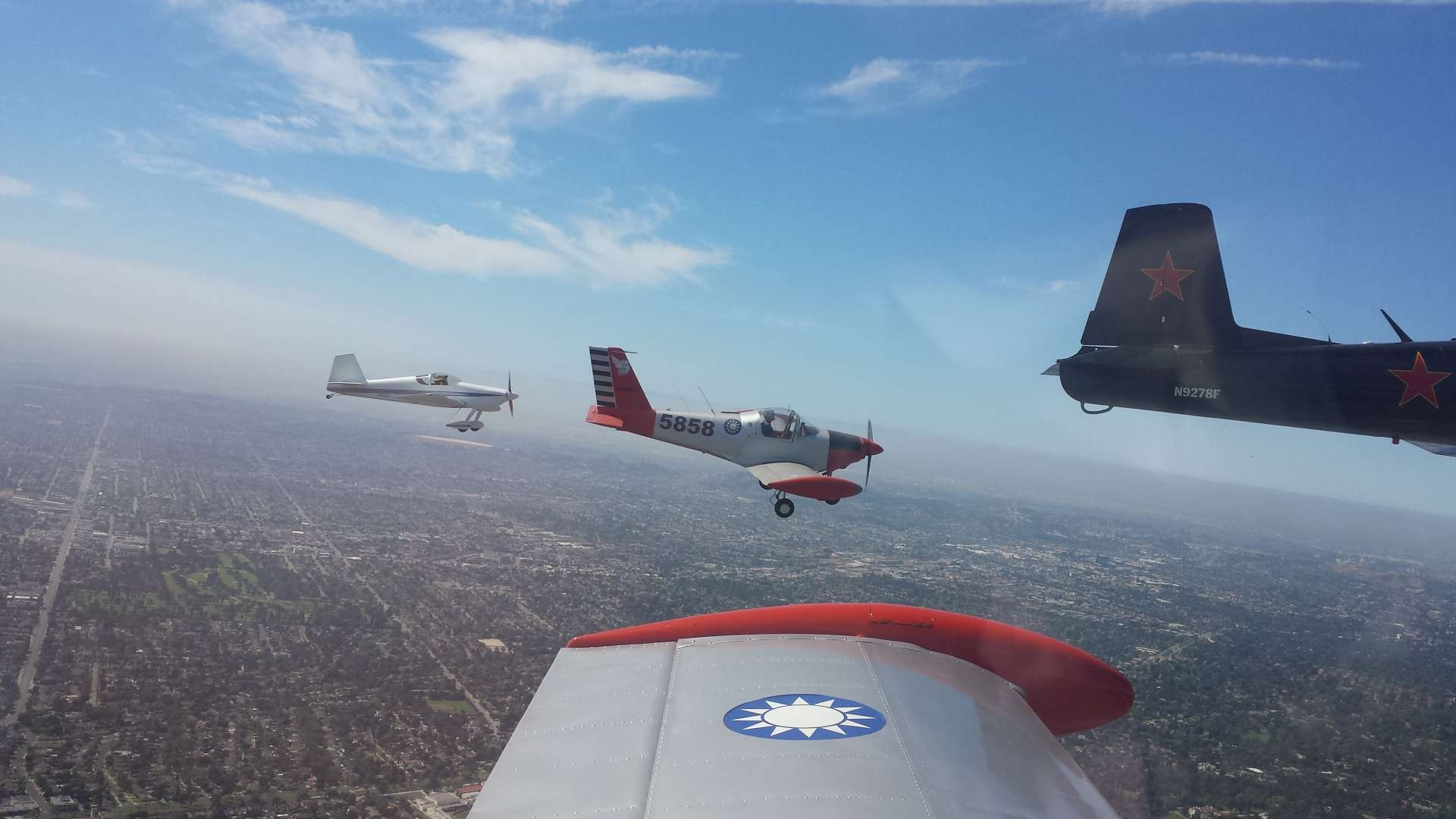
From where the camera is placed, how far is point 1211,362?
6418 millimetres

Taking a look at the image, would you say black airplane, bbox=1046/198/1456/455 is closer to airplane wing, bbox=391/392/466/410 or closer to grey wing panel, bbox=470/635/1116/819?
grey wing panel, bbox=470/635/1116/819

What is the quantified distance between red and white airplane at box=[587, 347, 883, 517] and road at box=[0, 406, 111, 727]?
23.2 metres

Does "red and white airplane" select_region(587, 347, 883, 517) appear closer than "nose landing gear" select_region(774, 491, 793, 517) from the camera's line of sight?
No

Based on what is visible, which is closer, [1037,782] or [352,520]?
[1037,782]

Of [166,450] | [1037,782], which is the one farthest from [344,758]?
[166,450]

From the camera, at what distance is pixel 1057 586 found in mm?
29984

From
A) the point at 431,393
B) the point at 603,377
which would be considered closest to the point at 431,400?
the point at 431,393

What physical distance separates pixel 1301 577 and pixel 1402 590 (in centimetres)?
379

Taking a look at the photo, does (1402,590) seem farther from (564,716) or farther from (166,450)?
(166,450)

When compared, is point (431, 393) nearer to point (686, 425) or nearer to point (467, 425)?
point (467, 425)


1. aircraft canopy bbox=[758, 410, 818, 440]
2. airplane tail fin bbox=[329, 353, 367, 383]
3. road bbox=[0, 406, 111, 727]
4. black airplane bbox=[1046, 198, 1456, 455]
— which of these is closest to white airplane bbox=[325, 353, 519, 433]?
airplane tail fin bbox=[329, 353, 367, 383]

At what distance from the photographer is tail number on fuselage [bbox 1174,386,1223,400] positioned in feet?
20.8

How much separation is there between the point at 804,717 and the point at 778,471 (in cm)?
658

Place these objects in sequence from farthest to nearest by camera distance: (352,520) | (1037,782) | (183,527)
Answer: (352,520) < (183,527) < (1037,782)
